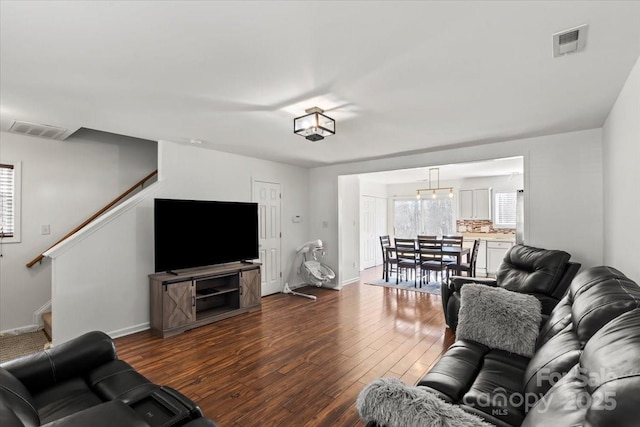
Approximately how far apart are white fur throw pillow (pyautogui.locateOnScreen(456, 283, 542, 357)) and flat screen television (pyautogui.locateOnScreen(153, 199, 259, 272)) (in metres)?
3.16

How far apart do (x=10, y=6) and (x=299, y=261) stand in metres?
5.11

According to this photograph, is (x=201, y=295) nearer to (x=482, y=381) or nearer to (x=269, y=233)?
(x=269, y=233)

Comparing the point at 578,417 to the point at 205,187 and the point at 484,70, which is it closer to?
the point at 484,70

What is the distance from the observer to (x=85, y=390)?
172 cm

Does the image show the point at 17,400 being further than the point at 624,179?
No

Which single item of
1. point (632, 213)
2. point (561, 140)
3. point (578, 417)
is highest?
point (561, 140)

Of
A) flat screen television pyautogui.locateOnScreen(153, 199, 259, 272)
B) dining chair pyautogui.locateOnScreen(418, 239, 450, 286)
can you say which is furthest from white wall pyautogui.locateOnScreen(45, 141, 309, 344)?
dining chair pyautogui.locateOnScreen(418, 239, 450, 286)

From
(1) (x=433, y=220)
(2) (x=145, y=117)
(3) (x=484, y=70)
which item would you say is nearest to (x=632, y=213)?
(3) (x=484, y=70)

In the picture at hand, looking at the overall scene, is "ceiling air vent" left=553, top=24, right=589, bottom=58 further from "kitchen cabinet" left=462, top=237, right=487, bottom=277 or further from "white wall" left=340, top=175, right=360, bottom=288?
"kitchen cabinet" left=462, top=237, right=487, bottom=277

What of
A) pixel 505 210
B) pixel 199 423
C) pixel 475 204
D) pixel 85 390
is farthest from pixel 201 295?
pixel 505 210

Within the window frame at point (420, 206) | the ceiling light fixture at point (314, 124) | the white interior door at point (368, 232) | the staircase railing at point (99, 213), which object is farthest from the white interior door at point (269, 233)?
the window frame at point (420, 206)

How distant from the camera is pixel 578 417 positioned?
80 centimetres

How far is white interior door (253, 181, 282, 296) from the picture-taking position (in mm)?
5395

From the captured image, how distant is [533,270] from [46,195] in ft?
19.2
